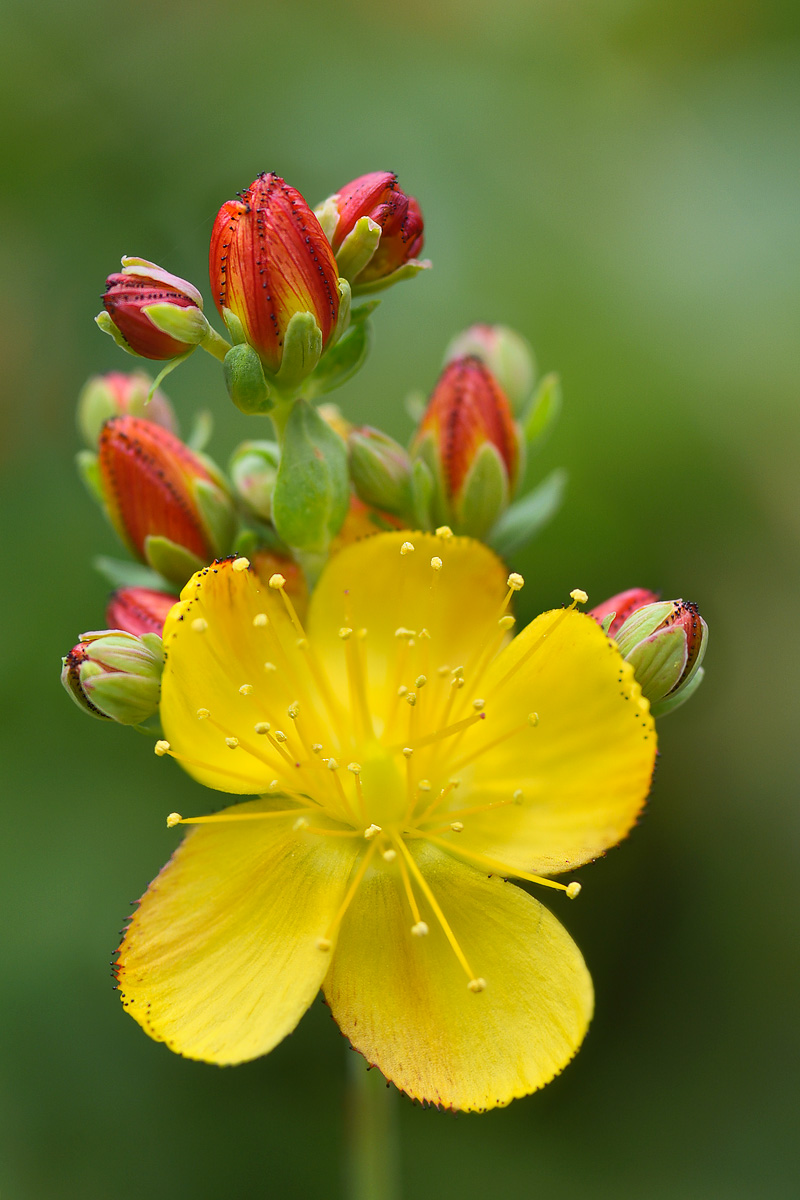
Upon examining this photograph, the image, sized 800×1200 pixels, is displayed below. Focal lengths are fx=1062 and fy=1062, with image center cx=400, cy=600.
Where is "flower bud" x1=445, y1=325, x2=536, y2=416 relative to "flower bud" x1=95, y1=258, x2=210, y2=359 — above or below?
below

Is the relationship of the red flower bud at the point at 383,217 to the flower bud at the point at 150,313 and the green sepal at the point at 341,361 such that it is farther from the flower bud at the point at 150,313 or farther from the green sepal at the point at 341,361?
the flower bud at the point at 150,313

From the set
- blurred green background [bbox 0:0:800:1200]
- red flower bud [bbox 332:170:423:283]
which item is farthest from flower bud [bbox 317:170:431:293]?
blurred green background [bbox 0:0:800:1200]

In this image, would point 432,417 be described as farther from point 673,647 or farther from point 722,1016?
point 722,1016

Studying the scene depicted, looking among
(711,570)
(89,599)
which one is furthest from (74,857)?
(711,570)

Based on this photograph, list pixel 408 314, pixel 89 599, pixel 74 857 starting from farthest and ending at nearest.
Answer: pixel 408 314, pixel 89 599, pixel 74 857

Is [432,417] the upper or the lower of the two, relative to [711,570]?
upper

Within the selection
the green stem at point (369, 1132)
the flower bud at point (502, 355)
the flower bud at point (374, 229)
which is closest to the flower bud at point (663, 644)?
the flower bud at point (374, 229)

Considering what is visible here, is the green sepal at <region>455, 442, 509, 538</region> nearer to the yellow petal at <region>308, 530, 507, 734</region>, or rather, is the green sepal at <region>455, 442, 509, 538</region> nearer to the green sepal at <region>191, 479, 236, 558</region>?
the yellow petal at <region>308, 530, 507, 734</region>
